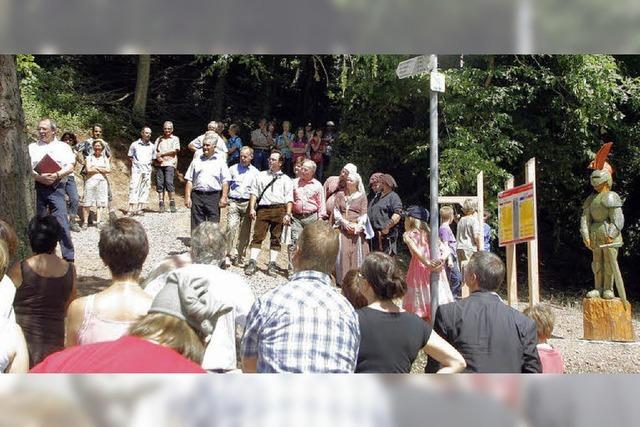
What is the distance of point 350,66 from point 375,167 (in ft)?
8.40

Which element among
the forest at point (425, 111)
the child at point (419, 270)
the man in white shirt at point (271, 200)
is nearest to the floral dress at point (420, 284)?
the child at point (419, 270)

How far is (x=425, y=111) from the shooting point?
14562mm

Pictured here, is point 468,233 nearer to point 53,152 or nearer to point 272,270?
point 272,270

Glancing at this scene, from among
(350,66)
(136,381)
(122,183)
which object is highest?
(350,66)

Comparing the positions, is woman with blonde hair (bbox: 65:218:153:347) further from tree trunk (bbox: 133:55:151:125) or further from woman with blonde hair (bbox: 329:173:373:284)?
tree trunk (bbox: 133:55:151:125)

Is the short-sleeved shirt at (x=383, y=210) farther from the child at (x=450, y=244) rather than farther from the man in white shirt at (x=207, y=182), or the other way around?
the man in white shirt at (x=207, y=182)

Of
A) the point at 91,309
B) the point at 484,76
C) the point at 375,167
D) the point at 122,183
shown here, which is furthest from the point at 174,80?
the point at 91,309

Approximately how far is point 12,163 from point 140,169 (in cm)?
600

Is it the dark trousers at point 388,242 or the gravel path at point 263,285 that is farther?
the dark trousers at point 388,242

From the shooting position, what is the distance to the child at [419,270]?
271 inches

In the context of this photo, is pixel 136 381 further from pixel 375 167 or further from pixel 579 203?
pixel 579 203

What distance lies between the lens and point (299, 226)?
898cm

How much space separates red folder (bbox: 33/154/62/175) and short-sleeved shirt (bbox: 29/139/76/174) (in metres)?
0.04
